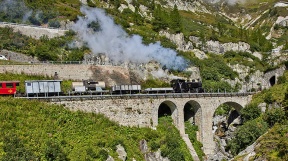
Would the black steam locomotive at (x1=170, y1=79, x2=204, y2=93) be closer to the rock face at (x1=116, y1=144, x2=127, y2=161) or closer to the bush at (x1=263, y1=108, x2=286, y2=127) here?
the bush at (x1=263, y1=108, x2=286, y2=127)

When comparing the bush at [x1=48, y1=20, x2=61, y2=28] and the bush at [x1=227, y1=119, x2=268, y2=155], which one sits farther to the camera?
the bush at [x1=48, y1=20, x2=61, y2=28]

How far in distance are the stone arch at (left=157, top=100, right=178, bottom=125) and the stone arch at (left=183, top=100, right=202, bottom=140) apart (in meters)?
4.05

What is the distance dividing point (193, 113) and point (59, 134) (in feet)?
98.3

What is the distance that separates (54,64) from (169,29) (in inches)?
1840

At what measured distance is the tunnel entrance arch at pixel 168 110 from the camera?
64.0 meters

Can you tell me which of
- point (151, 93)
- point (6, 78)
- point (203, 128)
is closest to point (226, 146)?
point (203, 128)

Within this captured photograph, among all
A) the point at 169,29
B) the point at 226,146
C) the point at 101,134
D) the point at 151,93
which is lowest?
the point at 226,146

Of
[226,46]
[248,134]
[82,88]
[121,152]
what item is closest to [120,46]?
[82,88]

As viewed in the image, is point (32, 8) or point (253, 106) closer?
point (253, 106)

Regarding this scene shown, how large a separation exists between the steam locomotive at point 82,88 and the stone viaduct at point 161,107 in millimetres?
1335

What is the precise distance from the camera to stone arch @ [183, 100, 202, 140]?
6654cm

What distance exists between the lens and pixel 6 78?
2313 inches

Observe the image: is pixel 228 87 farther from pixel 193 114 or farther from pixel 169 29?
pixel 169 29

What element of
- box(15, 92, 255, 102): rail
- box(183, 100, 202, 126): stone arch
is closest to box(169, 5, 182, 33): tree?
box(15, 92, 255, 102): rail
